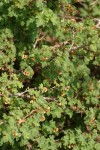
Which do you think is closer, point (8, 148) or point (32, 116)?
point (32, 116)

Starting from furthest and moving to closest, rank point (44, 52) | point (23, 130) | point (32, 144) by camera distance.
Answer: point (32, 144) < point (44, 52) < point (23, 130)

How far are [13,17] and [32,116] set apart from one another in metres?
1.31

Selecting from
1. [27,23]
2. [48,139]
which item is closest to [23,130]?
[48,139]

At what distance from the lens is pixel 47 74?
4586 mm

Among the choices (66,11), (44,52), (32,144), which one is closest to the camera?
(44,52)

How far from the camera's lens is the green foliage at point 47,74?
4234mm

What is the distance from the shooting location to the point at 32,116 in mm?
4168

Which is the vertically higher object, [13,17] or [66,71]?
[13,17]

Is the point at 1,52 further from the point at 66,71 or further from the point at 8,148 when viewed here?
the point at 8,148

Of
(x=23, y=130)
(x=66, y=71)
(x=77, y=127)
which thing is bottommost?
(x=23, y=130)

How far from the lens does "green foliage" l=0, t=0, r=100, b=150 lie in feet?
13.9

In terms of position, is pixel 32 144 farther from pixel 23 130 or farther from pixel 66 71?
pixel 66 71

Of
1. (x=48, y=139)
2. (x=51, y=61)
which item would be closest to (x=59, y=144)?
(x=48, y=139)

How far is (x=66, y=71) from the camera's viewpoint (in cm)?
451
